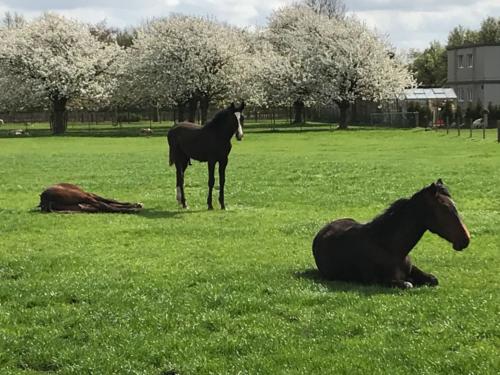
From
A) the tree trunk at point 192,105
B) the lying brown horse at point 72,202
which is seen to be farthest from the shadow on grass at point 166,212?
the tree trunk at point 192,105

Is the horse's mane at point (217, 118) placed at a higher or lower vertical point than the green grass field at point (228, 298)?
higher

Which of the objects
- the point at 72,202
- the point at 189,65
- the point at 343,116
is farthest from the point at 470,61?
the point at 72,202

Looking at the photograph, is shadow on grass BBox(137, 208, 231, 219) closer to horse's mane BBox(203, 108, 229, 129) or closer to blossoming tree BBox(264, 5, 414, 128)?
horse's mane BBox(203, 108, 229, 129)

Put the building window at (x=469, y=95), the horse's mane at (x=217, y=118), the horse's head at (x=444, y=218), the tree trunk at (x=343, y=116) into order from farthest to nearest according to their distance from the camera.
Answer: the building window at (x=469, y=95), the tree trunk at (x=343, y=116), the horse's mane at (x=217, y=118), the horse's head at (x=444, y=218)

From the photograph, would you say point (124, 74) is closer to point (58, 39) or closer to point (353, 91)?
point (58, 39)

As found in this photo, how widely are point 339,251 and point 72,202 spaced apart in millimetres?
8549

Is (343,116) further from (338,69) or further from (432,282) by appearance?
(432,282)

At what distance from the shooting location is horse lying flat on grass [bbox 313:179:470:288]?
27.0ft

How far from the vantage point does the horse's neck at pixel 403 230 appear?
8514 millimetres

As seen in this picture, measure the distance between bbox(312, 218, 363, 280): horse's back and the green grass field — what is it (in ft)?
0.76

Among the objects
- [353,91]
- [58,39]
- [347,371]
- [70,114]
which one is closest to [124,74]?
[58,39]

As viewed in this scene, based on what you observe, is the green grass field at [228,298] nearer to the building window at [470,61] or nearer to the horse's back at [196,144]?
the horse's back at [196,144]

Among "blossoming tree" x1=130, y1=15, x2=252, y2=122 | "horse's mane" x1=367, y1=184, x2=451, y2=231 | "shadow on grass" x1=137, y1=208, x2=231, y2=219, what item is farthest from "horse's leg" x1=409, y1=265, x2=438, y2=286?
"blossoming tree" x1=130, y1=15, x2=252, y2=122

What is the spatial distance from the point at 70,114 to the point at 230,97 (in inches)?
1345
